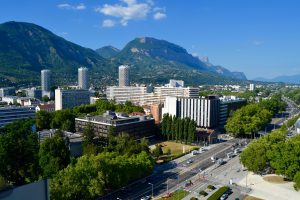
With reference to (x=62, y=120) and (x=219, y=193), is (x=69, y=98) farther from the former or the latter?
(x=219, y=193)

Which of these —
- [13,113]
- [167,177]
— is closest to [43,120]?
[13,113]

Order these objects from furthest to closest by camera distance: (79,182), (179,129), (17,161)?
(179,129), (17,161), (79,182)

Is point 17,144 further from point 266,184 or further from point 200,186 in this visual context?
point 266,184

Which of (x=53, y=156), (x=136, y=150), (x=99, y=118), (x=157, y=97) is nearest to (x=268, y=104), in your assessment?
(x=157, y=97)

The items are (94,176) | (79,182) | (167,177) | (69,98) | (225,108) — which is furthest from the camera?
(69,98)

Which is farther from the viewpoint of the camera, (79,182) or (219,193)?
(219,193)
